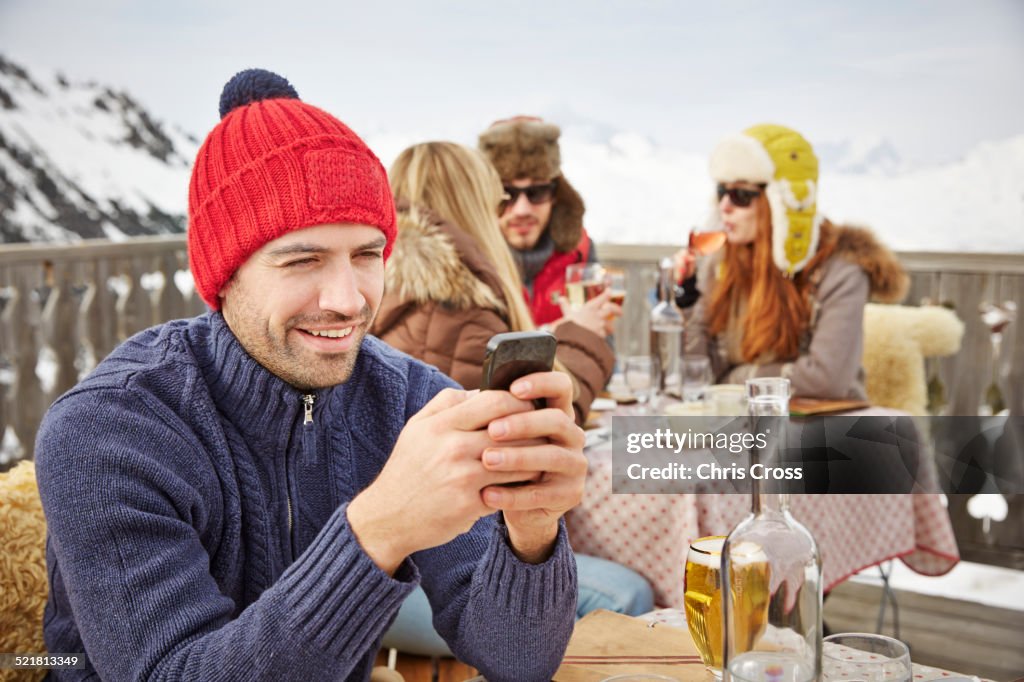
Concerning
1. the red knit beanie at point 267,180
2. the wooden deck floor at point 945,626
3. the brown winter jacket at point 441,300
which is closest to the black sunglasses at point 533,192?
the brown winter jacket at point 441,300

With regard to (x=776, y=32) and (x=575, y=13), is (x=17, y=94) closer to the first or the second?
(x=575, y=13)

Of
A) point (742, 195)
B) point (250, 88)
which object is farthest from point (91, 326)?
point (250, 88)

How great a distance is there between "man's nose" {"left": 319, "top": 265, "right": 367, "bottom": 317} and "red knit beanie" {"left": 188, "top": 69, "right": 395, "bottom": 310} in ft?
0.22

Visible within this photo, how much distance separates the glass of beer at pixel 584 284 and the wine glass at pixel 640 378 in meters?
0.23

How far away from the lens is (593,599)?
2.32 metres

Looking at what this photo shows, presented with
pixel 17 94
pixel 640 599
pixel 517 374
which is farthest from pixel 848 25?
pixel 17 94

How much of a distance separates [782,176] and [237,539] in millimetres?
2476

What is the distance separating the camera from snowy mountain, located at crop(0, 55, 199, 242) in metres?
7.71

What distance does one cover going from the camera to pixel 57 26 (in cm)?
800

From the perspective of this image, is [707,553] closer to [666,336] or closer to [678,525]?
[678,525]

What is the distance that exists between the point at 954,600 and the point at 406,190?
2736 millimetres

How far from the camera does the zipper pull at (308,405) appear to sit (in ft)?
4.16

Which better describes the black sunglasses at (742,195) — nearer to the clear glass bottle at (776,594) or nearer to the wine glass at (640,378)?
the wine glass at (640,378)

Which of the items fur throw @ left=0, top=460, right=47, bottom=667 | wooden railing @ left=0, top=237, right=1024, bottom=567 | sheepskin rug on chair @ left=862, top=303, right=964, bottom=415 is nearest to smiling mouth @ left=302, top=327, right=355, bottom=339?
fur throw @ left=0, top=460, right=47, bottom=667
